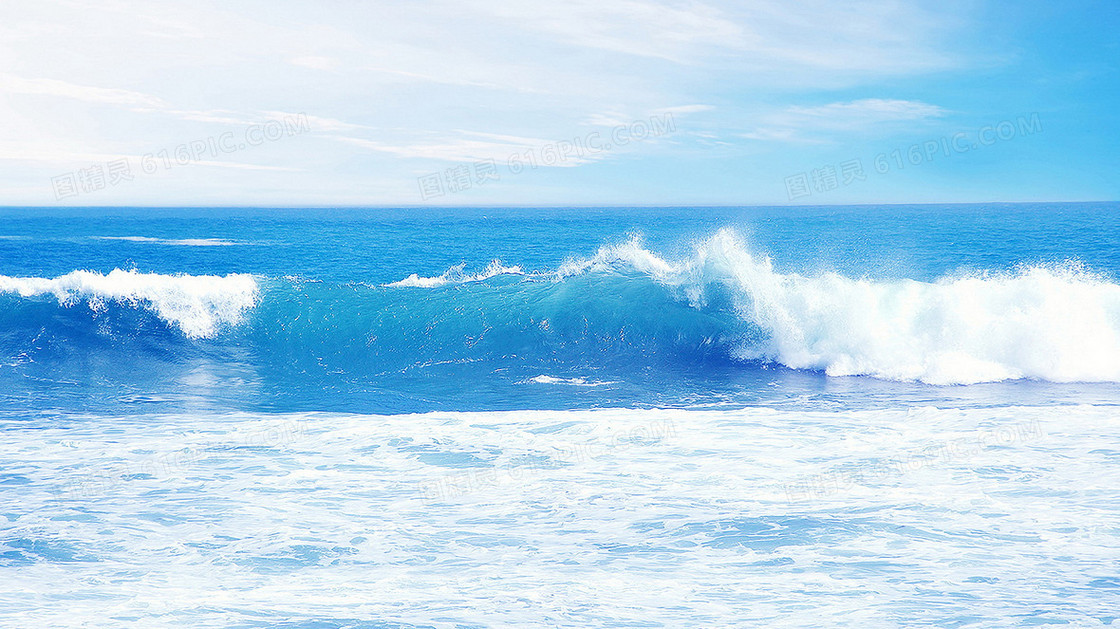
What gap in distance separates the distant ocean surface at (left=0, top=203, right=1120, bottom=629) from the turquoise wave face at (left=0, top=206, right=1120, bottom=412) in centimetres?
7

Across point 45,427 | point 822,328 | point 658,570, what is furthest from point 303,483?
point 822,328

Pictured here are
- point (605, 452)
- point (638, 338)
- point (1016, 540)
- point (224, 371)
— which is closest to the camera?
point (1016, 540)

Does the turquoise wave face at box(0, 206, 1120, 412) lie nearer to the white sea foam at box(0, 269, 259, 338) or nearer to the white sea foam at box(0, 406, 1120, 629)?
the white sea foam at box(0, 269, 259, 338)

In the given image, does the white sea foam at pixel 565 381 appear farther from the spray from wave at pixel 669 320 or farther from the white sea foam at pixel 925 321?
the white sea foam at pixel 925 321

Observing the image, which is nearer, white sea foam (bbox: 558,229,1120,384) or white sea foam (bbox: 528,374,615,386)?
white sea foam (bbox: 528,374,615,386)

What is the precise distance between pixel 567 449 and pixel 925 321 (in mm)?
8194

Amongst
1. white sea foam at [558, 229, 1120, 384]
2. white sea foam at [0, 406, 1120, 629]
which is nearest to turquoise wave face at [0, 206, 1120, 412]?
white sea foam at [558, 229, 1120, 384]

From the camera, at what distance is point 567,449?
7.66 meters

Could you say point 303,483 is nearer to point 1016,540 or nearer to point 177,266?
point 1016,540

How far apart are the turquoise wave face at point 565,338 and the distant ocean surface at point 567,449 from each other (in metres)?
0.07

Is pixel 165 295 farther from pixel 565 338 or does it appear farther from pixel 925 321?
A: pixel 925 321

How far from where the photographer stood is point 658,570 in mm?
4938

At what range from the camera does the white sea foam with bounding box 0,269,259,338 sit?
14.8 m

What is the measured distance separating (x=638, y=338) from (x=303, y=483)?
26.9 ft
